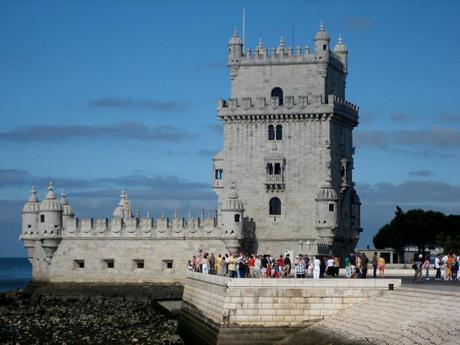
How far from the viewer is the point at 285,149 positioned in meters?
75.1

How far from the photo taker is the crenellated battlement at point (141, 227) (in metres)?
74.9

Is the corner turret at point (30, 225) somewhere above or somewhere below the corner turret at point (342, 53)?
below

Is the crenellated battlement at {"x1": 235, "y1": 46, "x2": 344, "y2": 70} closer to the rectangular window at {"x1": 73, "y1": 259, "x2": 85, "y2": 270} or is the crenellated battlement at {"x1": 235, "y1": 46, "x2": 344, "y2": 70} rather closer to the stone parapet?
the rectangular window at {"x1": 73, "y1": 259, "x2": 85, "y2": 270}

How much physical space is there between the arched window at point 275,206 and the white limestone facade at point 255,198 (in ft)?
0.21

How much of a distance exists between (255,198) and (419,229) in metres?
33.1

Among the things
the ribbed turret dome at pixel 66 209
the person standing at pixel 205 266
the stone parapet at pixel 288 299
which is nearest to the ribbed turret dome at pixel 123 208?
the ribbed turret dome at pixel 66 209

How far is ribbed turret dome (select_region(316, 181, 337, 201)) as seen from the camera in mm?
73312

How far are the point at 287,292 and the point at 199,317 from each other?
8209 mm

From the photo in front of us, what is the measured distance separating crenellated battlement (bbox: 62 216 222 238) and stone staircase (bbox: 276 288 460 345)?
1257 inches

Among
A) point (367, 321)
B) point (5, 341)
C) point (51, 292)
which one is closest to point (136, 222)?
point (51, 292)

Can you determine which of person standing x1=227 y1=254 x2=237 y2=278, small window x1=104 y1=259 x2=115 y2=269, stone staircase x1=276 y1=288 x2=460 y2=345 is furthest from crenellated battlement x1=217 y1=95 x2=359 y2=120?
stone staircase x1=276 y1=288 x2=460 y2=345

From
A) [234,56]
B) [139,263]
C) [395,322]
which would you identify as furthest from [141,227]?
[395,322]

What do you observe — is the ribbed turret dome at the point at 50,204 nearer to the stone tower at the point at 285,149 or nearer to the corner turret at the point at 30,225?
the corner turret at the point at 30,225

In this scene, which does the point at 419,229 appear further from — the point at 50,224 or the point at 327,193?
the point at 50,224
